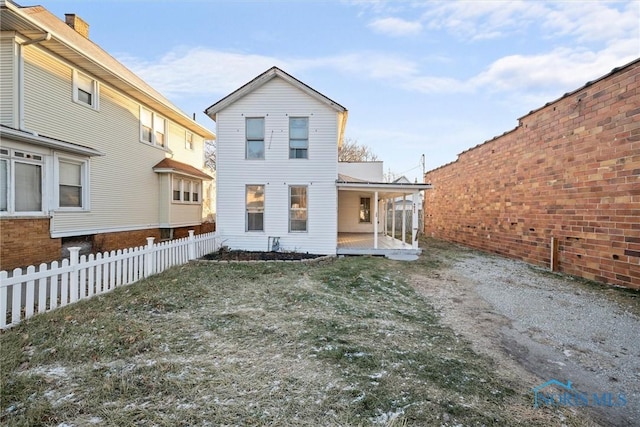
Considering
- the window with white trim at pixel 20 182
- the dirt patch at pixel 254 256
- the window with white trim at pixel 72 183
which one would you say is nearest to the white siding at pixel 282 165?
the dirt patch at pixel 254 256

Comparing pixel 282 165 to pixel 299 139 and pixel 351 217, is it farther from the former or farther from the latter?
pixel 351 217

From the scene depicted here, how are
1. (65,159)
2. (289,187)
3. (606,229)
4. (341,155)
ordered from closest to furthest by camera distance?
(606,229)
(65,159)
(289,187)
(341,155)

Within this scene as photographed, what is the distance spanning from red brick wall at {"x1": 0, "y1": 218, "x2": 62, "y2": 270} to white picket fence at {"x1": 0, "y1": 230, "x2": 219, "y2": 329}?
1520 mm

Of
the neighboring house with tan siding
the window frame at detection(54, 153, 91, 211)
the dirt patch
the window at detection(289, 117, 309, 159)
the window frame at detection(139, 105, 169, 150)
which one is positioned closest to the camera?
the neighboring house with tan siding

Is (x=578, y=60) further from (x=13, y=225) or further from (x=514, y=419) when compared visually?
(x=13, y=225)

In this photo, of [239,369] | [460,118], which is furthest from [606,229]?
[460,118]

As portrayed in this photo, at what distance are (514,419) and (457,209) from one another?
1484cm

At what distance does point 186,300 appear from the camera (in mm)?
5551

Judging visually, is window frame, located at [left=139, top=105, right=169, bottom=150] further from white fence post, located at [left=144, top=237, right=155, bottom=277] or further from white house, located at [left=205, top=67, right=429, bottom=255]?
white fence post, located at [left=144, top=237, right=155, bottom=277]

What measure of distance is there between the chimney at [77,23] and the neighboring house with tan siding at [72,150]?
4 centimetres

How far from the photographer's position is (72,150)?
923 cm

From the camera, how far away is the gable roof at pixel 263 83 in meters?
10.7

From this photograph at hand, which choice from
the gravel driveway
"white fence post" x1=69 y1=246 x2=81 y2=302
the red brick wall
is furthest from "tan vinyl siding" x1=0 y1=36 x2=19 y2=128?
the gravel driveway

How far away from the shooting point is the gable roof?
10719 mm
